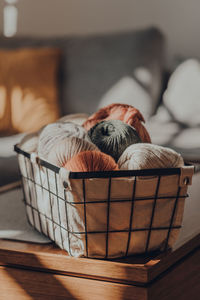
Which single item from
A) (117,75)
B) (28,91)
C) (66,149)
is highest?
(66,149)

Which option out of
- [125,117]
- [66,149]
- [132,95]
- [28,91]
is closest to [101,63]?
[132,95]

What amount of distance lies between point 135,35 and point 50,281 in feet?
4.25

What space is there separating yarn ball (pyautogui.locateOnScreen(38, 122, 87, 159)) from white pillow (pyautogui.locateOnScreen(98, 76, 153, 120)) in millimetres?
969

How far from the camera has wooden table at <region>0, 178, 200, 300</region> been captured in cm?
54

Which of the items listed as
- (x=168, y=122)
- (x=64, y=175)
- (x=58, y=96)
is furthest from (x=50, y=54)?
(x=64, y=175)

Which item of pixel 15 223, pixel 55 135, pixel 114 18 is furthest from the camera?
pixel 114 18

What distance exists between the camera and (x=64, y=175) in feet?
1.68

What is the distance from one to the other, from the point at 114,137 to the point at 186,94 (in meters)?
1.00

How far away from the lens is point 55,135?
24.0 inches

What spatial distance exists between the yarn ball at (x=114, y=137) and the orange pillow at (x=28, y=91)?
107 cm

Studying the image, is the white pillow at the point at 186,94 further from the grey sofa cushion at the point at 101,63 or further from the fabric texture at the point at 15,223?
the fabric texture at the point at 15,223

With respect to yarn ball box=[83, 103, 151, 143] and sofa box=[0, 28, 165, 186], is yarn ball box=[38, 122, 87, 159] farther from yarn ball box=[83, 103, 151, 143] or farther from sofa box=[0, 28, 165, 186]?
sofa box=[0, 28, 165, 186]

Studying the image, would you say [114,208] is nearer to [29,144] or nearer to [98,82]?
[29,144]

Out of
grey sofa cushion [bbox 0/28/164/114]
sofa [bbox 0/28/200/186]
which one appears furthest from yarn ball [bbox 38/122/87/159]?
grey sofa cushion [bbox 0/28/164/114]
